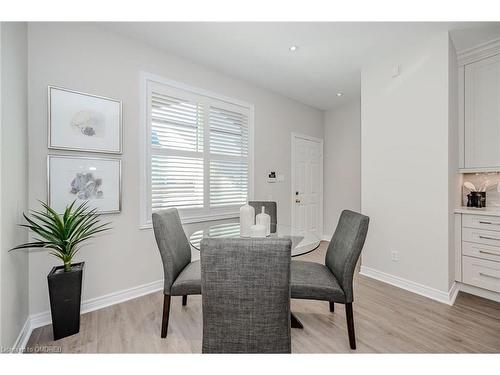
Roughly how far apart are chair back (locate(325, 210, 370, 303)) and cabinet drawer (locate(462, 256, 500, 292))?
1623mm

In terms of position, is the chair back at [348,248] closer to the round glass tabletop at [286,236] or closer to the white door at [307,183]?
the round glass tabletop at [286,236]

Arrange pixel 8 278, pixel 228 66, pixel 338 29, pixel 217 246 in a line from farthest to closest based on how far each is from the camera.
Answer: pixel 228 66
pixel 338 29
pixel 8 278
pixel 217 246

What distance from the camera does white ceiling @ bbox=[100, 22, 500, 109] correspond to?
2.17 metres

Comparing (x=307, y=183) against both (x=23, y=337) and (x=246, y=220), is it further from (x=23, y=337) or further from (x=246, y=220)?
(x=23, y=337)

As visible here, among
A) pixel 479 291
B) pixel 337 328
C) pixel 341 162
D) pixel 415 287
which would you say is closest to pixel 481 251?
pixel 479 291

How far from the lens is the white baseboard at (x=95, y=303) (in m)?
1.67

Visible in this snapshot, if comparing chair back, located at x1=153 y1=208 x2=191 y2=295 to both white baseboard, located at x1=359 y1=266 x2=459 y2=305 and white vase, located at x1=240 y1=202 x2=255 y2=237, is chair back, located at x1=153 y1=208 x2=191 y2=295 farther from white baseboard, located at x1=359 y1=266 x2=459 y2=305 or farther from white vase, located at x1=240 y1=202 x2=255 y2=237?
white baseboard, located at x1=359 y1=266 x2=459 y2=305

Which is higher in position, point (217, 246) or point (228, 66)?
point (228, 66)

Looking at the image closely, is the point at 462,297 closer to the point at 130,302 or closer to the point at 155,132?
the point at 130,302

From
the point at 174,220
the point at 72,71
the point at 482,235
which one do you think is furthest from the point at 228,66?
the point at 482,235

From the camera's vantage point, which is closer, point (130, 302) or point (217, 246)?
point (217, 246)
